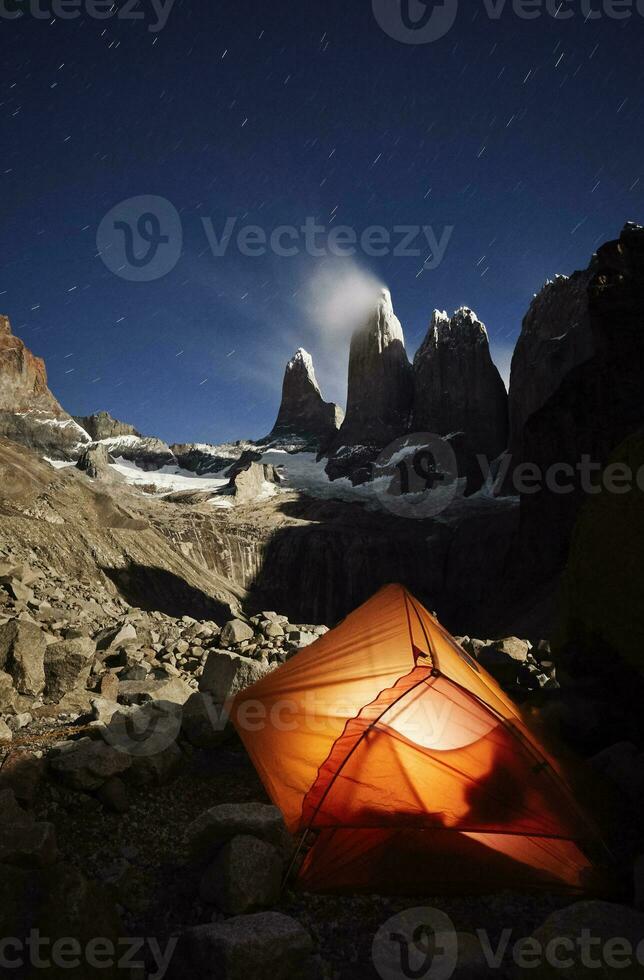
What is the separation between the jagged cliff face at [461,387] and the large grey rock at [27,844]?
78792mm

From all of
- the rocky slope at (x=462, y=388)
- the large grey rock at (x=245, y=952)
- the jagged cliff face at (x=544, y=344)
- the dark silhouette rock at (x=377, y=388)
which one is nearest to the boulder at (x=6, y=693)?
the large grey rock at (x=245, y=952)

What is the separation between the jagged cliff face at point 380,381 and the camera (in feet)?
309

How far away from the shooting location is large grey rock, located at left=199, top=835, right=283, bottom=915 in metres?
3.30

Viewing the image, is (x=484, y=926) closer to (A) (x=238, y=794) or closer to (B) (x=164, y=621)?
(A) (x=238, y=794)

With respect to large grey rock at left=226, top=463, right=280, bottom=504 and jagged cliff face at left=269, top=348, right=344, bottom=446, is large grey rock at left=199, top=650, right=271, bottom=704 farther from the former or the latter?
jagged cliff face at left=269, top=348, right=344, bottom=446

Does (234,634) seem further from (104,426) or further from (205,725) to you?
(104,426)

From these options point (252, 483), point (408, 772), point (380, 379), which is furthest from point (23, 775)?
point (380, 379)

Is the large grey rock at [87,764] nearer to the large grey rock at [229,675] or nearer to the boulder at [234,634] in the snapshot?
the large grey rock at [229,675]

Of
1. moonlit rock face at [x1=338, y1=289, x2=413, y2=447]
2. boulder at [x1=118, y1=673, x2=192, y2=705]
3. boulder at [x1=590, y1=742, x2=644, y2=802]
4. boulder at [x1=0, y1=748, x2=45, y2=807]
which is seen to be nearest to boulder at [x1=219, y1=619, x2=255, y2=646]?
boulder at [x1=118, y1=673, x2=192, y2=705]

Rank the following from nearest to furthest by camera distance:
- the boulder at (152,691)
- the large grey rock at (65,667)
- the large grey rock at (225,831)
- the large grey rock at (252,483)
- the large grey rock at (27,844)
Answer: the large grey rock at (27,844) → the large grey rock at (225,831) → the boulder at (152,691) → the large grey rock at (65,667) → the large grey rock at (252,483)

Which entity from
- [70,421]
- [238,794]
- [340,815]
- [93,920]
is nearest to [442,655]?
[340,815]

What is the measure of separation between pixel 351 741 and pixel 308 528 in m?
47.6

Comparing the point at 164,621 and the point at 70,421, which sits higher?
the point at 70,421

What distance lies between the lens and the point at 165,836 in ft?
13.6
